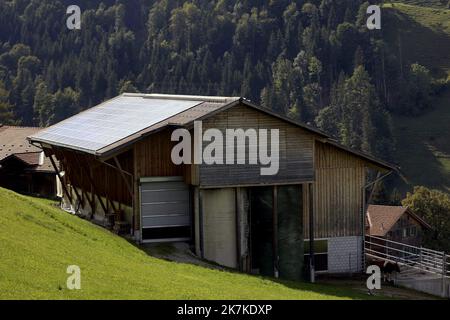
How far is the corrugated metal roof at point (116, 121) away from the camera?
135 feet

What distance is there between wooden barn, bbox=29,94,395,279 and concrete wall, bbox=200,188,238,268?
0.04 metres

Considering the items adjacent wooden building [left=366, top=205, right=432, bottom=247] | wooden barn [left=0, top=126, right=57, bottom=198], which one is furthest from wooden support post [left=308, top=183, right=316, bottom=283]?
adjacent wooden building [left=366, top=205, right=432, bottom=247]

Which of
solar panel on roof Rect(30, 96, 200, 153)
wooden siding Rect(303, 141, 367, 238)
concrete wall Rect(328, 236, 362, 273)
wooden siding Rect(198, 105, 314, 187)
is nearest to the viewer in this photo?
wooden siding Rect(198, 105, 314, 187)

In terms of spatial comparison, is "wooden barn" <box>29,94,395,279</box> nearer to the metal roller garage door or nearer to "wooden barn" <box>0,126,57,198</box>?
the metal roller garage door

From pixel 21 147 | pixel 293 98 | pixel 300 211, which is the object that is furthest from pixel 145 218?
pixel 293 98

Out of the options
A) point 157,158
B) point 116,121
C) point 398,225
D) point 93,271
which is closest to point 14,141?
point 116,121

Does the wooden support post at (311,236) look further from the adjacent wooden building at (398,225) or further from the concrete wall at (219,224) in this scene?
the adjacent wooden building at (398,225)

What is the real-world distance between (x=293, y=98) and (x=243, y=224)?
15494 cm

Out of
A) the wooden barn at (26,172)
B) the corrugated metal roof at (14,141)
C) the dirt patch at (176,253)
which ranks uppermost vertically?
the corrugated metal roof at (14,141)

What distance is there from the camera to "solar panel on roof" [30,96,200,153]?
41.7 m

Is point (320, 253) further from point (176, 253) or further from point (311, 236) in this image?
point (176, 253)

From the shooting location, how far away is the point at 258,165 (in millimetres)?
39406

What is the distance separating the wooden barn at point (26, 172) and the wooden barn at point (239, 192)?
15.4 metres

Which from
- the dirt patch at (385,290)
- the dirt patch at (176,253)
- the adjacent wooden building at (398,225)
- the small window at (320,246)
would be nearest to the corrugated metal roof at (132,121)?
the small window at (320,246)
